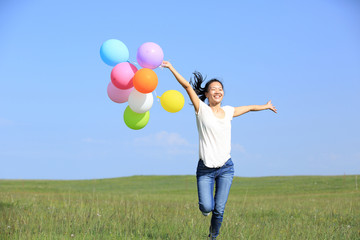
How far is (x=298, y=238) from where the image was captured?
19.7 feet

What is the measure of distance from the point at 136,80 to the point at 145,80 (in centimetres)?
16

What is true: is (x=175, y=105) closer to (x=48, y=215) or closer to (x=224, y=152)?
(x=224, y=152)

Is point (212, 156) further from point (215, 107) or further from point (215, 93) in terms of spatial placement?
point (215, 93)

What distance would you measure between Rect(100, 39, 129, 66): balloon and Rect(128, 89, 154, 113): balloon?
581mm

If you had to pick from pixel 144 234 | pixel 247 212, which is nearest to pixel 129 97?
pixel 144 234

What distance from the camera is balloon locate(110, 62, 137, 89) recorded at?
5.83 meters

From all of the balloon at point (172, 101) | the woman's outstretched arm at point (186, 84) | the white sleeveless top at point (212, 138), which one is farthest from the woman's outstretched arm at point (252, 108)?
the balloon at point (172, 101)

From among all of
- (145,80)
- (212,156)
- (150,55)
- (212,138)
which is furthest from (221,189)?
(150,55)

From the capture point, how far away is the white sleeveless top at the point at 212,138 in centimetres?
562

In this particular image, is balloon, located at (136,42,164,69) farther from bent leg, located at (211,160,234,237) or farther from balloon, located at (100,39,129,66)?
bent leg, located at (211,160,234,237)

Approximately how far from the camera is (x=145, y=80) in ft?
18.3

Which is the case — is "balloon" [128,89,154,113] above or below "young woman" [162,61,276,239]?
above

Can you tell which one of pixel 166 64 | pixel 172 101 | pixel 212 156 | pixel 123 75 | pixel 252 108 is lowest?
pixel 212 156

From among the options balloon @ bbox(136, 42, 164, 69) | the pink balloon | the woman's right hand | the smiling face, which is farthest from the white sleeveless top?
the pink balloon
